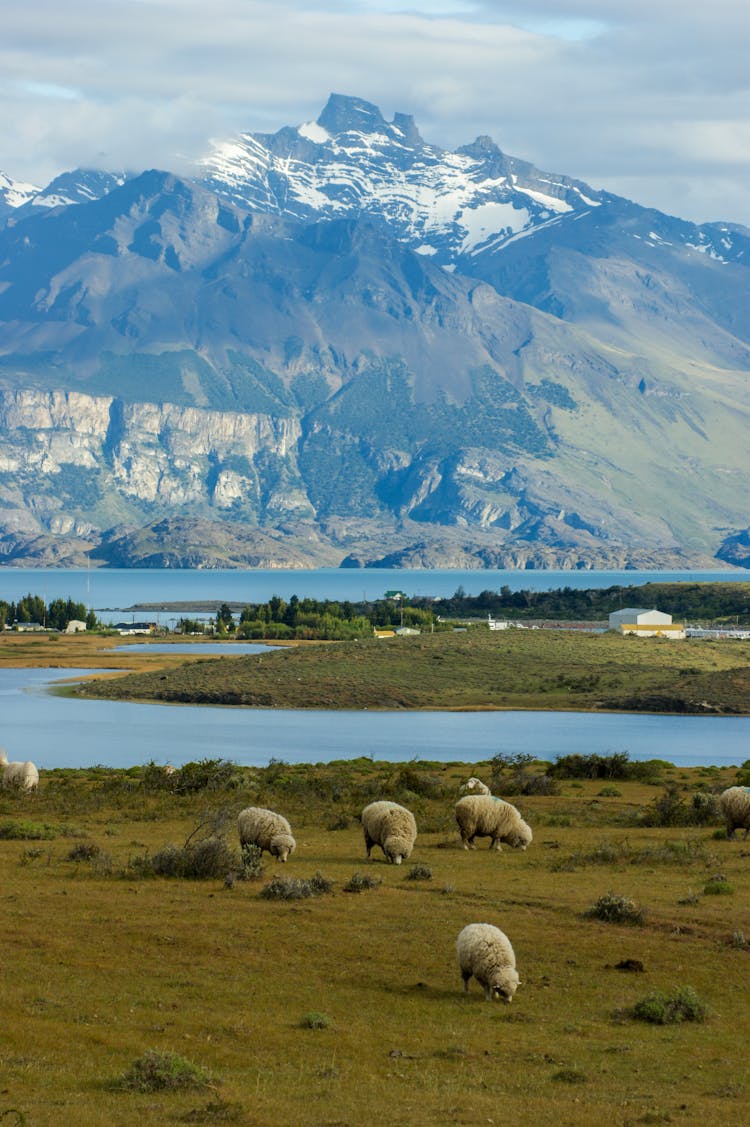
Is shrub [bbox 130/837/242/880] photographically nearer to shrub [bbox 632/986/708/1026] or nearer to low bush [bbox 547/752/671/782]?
shrub [bbox 632/986/708/1026]

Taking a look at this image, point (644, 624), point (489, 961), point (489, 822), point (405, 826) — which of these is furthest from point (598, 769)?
point (644, 624)

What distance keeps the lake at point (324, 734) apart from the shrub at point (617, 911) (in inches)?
1665

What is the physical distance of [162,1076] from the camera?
14.4 meters

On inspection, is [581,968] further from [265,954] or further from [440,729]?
[440,729]

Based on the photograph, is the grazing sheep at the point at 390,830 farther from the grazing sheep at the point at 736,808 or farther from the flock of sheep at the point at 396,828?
the grazing sheep at the point at 736,808

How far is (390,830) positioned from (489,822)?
2.58 metres

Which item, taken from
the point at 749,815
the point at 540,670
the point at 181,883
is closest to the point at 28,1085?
the point at 181,883

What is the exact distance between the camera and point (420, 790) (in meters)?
43.1

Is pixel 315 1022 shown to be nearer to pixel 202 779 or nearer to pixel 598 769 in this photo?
pixel 202 779

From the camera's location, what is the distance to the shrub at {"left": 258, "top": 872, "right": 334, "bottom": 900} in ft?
75.7

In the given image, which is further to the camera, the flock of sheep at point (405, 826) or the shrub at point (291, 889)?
the flock of sheep at point (405, 826)

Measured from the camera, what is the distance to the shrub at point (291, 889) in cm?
2306

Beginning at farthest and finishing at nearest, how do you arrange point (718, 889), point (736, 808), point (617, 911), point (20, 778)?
point (20, 778) → point (736, 808) → point (718, 889) → point (617, 911)

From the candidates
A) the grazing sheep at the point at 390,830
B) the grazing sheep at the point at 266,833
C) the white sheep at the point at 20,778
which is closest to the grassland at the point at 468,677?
the white sheep at the point at 20,778
